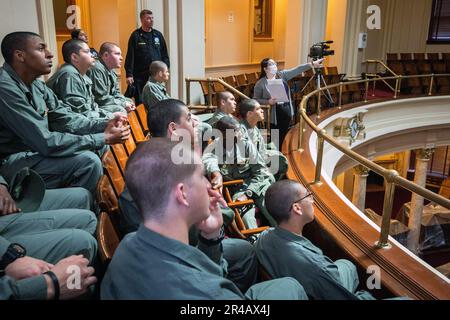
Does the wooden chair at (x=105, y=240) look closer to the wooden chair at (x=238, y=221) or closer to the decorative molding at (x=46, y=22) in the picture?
the wooden chair at (x=238, y=221)

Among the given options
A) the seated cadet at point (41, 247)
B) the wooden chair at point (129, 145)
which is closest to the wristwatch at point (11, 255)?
the seated cadet at point (41, 247)

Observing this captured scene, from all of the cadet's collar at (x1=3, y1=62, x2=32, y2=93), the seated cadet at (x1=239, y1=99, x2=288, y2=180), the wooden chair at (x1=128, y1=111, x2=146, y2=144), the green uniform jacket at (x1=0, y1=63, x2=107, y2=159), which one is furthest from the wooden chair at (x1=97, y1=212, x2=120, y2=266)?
the seated cadet at (x1=239, y1=99, x2=288, y2=180)

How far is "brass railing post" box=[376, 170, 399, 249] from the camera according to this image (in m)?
2.26

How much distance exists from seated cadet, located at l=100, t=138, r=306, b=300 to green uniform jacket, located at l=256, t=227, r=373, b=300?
31 centimetres

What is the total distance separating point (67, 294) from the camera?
136cm

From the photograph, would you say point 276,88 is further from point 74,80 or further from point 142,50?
point 74,80

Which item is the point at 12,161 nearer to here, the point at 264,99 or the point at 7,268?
the point at 7,268

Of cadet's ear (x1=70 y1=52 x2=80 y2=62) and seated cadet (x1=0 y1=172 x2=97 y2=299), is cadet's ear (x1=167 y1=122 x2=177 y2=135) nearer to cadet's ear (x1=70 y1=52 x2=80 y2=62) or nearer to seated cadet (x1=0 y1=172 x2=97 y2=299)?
seated cadet (x1=0 y1=172 x2=97 y2=299)

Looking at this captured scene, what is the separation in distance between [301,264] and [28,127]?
168cm

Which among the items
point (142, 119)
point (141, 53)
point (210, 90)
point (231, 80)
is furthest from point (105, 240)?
point (231, 80)

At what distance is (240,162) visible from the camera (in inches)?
130

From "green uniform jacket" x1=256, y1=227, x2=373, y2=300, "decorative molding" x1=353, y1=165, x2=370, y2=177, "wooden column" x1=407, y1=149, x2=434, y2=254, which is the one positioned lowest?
"wooden column" x1=407, y1=149, x2=434, y2=254

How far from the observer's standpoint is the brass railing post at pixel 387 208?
2260 millimetres
